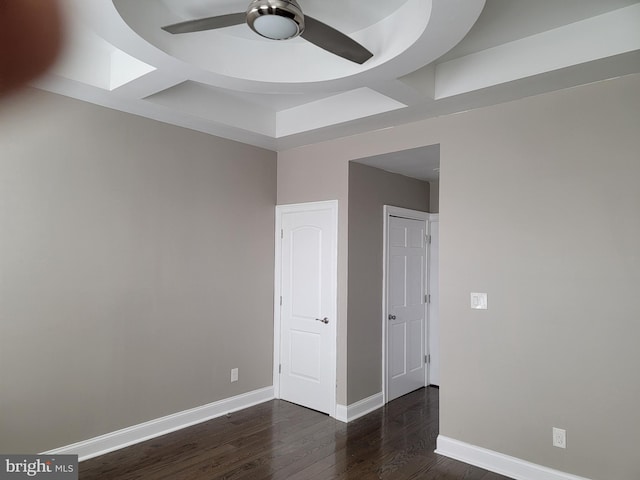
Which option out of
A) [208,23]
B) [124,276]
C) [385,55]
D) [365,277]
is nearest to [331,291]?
[365,277]

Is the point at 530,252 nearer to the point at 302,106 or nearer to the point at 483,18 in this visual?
the point at 483,18

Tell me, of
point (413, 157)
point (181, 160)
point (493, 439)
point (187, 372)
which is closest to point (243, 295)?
point (187, 372)

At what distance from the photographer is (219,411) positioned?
4.07 m

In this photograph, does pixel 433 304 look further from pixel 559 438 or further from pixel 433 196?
pixel 559 438

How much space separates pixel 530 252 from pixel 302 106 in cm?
221

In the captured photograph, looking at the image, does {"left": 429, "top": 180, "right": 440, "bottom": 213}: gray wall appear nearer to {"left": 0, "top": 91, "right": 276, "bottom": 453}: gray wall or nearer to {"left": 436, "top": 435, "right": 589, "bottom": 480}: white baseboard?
{"left": 0, "top": 91, "right": 276, "bottom": 453}: gray wall

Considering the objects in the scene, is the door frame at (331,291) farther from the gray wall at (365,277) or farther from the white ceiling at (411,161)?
the white ceiling at (411,161)

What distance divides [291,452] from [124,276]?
1.78m

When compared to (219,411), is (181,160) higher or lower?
higher

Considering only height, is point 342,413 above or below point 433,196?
below

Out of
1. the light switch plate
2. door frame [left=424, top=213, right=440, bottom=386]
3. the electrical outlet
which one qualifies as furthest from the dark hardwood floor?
the light switch plate

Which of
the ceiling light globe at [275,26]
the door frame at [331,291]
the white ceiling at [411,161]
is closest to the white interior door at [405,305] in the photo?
the white ceiling at [411,161]

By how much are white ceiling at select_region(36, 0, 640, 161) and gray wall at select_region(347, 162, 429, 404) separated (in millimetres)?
837

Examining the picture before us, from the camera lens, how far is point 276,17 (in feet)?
5.78
